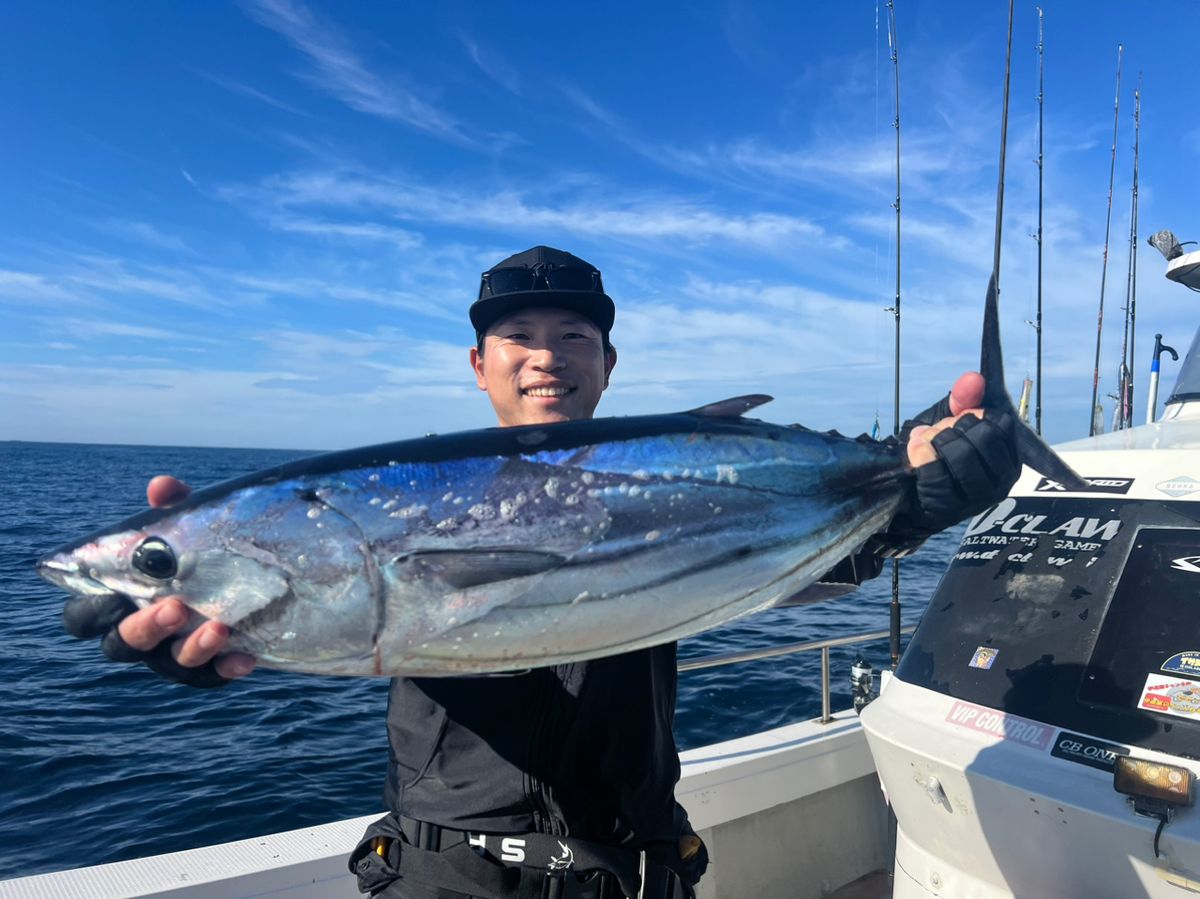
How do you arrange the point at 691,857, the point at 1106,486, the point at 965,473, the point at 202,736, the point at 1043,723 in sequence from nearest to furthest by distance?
the point at 965,473, the point at 691,857, the point at 1043,723, the point at 1106,486, the point at 202,736

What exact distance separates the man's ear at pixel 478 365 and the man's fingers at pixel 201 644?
1.34 meters

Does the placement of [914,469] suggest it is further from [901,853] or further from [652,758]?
[901,853]

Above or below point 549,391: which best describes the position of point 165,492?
below

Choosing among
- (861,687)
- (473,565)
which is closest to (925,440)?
(473,565)

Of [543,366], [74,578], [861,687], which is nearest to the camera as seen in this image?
[74,578]

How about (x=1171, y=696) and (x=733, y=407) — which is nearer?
(x=733, y=407)

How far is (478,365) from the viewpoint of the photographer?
9.62 ft

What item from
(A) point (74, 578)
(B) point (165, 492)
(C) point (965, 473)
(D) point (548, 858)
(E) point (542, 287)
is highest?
(E) point (542, 287)

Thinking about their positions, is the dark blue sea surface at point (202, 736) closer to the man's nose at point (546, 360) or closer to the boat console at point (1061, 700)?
the boat console at point (1061, 700)

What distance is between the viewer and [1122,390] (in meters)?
7.58

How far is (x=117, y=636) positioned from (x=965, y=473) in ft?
6.94

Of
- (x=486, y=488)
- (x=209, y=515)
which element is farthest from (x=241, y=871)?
(x=486, y=488)

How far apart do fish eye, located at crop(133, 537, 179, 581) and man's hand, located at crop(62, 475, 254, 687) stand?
69 millimetres

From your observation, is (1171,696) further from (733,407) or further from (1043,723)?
(733,407)
